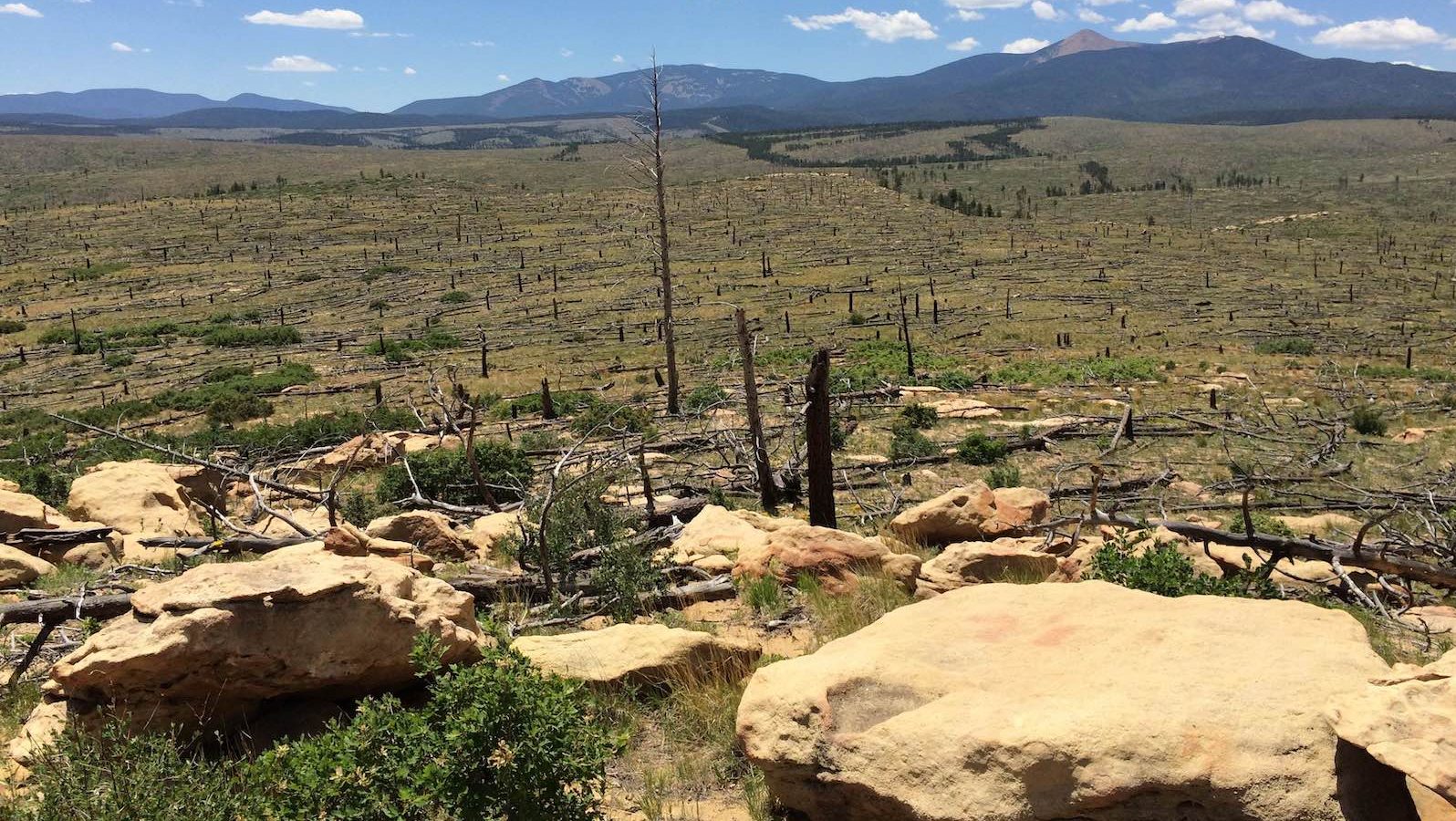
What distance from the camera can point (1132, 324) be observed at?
128 ft

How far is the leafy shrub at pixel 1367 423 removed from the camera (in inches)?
764

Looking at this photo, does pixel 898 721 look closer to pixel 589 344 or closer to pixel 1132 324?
pixel 589 344

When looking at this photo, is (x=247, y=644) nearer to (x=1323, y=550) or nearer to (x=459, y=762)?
(x=459, y=762)

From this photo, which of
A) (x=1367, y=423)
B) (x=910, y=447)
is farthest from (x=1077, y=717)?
(x=1367, y=423)

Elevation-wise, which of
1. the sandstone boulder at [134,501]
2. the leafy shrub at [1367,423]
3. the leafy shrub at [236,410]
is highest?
the sandstone boulder at [134,501]

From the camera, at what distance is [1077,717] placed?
3574 millimetres

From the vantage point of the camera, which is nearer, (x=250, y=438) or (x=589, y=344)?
(x=250, y=438)

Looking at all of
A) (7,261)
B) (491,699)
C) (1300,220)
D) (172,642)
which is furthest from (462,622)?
(1300,220)

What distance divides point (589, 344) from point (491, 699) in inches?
1325

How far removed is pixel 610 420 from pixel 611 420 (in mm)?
360

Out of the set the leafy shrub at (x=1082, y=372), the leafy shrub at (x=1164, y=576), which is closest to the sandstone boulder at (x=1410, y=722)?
the leafy shrub at (x=1164, y=576)

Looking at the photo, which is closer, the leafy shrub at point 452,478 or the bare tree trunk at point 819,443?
the bare tree trunk at point 819,443

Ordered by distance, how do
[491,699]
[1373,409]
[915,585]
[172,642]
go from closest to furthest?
[491,699] → [172,642] → [915,585] → [1373,409]

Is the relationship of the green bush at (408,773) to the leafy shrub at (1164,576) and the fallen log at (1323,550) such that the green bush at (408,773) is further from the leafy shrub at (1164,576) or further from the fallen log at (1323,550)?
the fallen log at (1323,550)
